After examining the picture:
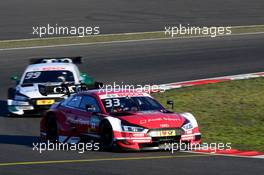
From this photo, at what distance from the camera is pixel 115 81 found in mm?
29734

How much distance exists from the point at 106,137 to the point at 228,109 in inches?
258

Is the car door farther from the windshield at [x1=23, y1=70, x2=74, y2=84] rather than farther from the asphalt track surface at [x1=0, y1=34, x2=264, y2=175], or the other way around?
the windshield at [x1=23, y1=70, x2=74, y2=84]

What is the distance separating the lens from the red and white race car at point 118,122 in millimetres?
16766

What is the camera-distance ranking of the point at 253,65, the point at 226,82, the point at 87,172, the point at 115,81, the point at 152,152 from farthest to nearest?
the point at 253,65 → the point at 115,81 → the point at 226,82 → the point at 152,152 → the point at 87,172

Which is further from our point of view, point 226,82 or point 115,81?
point 115,81

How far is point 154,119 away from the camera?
Result: 55.5ft

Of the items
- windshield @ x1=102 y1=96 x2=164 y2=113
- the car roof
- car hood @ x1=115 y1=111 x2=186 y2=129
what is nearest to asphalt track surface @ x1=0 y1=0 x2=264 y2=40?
the car roof

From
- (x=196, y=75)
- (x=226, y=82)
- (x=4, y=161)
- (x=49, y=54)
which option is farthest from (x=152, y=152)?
(x=49, y=54)

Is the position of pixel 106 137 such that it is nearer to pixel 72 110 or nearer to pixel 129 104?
pixel 129 104

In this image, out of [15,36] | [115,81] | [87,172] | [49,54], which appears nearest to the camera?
[87,172]

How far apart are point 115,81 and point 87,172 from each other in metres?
15.5

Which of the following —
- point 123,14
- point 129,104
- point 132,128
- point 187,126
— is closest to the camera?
point 132,128

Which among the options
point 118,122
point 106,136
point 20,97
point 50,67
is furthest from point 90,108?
point 50,67

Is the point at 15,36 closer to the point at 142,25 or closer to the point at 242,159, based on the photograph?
the point at 142,25
